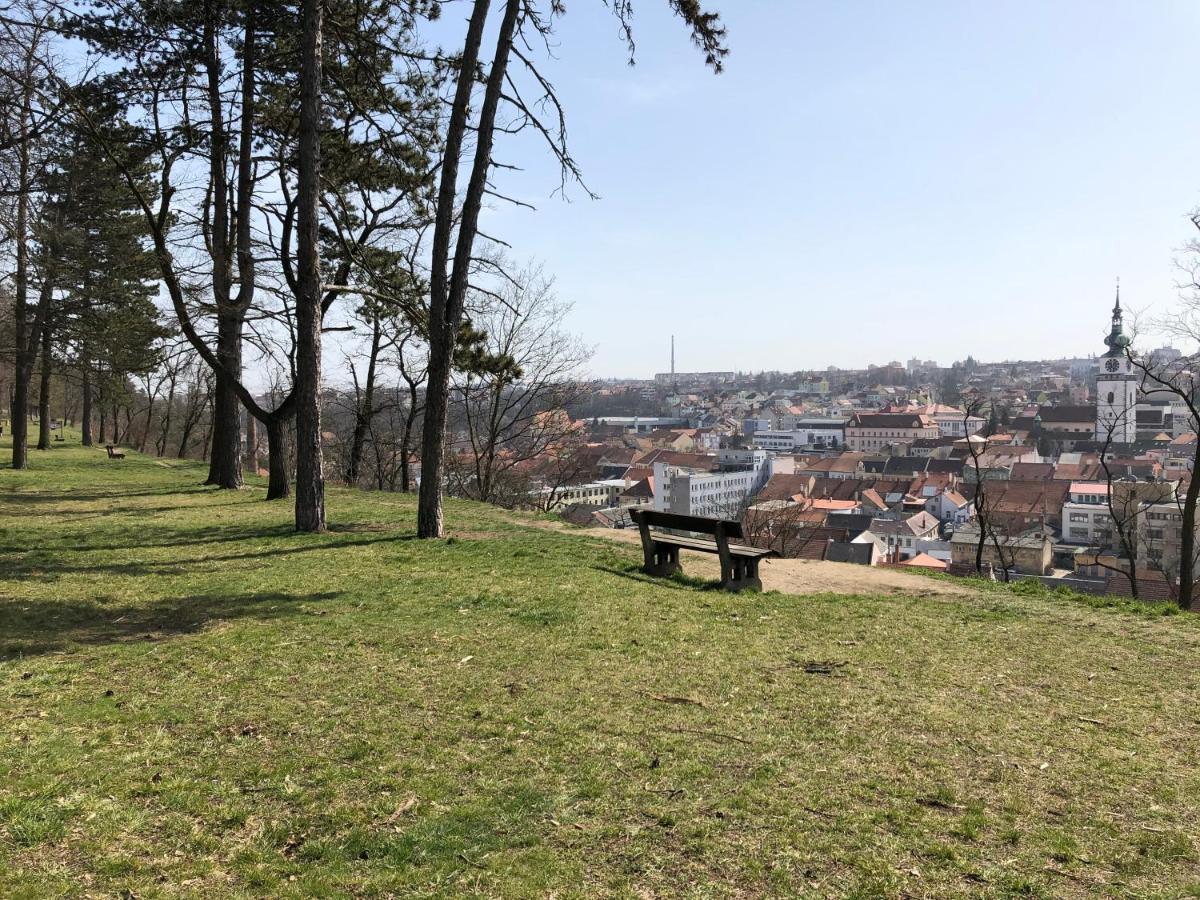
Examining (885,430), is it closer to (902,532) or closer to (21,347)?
A: (902,532)

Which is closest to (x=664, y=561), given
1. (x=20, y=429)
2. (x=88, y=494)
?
(x=88, y=494)

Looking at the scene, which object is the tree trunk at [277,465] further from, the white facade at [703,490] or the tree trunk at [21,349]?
the white facade at [703,490]

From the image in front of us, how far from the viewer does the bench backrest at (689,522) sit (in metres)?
8.02

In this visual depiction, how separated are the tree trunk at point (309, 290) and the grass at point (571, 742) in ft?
9.28

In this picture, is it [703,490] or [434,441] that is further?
[703,490]

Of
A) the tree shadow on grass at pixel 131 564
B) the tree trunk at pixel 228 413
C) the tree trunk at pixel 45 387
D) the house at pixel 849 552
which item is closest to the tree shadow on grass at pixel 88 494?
the tree trunk at pixel 228 413

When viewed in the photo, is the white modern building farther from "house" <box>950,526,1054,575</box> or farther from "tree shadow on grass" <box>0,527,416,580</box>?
"tree shadow on grass" <box>0,527,416,580</box>

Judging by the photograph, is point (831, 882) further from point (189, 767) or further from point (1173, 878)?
point (189, 767)

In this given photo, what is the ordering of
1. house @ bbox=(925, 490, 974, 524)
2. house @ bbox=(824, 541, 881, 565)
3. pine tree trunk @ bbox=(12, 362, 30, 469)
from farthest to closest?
house @ bbox=(925, 490, 974, 524) < house @ bbox=(824, 541, 881, 565) < pine tree trunk @ bbox=(12, 362, 30, 469)

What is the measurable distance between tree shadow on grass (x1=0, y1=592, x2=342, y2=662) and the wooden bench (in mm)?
3497

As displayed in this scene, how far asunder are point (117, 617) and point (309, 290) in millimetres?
5390

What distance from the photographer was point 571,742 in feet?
13.1

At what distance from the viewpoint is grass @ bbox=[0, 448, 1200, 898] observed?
113 inches

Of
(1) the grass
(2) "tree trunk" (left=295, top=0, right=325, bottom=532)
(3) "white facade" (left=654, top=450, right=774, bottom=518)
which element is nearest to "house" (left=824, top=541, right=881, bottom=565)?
(3) "white facade" (left=654, top=450, right=774, bottom=518)
